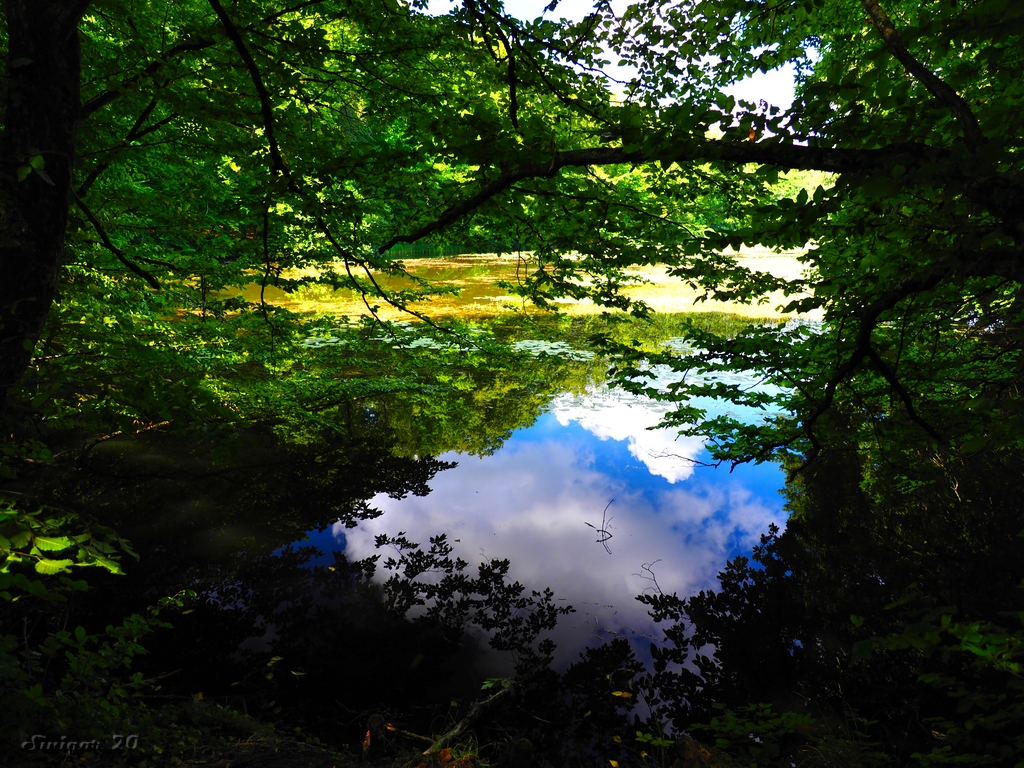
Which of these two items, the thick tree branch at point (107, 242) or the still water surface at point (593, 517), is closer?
the thick tree branch at point (107, 242)

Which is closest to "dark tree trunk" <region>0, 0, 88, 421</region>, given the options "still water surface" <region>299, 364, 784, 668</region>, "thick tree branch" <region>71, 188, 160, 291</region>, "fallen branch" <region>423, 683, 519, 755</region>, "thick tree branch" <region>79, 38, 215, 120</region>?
"thick tree branch" <region>71, 188, 160, 291</region>

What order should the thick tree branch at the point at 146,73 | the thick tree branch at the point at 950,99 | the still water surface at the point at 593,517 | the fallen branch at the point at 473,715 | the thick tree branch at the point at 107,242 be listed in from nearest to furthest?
the thick tree branch at the point at 950,99 → the thick tree branch at the point at 107,242 → the fallen branch at the point at 473,715 → the thick tree branch at the point at 146,73 → the still water surface at the point at 593,517

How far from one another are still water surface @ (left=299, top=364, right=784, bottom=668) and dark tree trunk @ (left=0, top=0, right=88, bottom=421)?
18.1ft

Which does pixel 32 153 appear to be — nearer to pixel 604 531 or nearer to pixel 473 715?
pixel 473 715

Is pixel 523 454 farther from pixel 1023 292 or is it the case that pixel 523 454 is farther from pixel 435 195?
pixel 1023 292

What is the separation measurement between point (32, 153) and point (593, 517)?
804 cm

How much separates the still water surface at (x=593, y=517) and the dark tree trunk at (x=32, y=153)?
5.52m

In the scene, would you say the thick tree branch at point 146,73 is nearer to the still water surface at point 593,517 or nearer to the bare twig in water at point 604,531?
the still water surface at point 593,517

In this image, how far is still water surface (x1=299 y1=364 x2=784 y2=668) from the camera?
689 centimetres

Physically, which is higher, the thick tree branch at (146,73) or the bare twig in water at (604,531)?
the thick tree branch at (146,73)

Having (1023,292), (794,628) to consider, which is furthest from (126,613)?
(1023,292)

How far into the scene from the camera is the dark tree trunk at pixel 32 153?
7.32 ft

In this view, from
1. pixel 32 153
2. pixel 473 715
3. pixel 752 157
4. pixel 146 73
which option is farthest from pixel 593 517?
pixel 146 73

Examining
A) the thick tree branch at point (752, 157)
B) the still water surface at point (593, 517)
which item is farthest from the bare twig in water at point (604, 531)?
the thick tree branch at point (752, 157)
